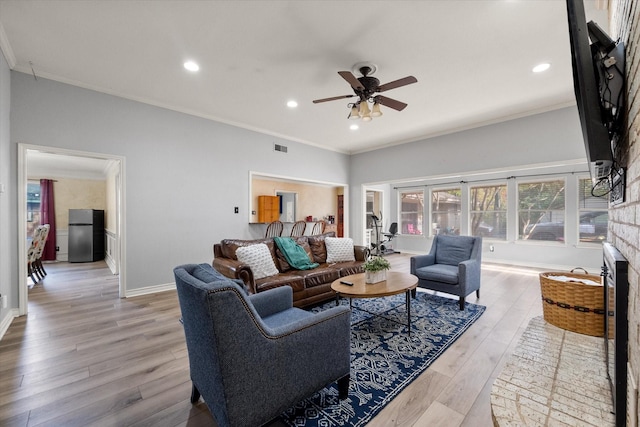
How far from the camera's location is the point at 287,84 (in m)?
3.56

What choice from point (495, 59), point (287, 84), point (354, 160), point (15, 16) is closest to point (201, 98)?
point (287, 84)


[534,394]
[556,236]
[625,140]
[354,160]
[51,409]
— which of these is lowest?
[51,409]

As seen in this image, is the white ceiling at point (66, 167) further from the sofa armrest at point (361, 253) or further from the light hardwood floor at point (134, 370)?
the sofa armrest at point (361, 253)

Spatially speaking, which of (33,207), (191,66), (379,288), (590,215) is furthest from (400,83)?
(33,207)

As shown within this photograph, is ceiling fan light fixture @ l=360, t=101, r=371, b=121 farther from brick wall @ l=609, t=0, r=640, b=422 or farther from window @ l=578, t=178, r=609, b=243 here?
window @ l=578, t=178, r=609, b=243

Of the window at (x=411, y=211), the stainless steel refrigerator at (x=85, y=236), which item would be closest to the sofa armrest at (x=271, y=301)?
the window at (x=411, y=211)

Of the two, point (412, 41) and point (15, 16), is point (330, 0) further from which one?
point (15, 16)

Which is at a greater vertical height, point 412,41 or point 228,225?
point 412,41

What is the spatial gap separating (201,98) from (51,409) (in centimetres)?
370

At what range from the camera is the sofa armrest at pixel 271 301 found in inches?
82.6

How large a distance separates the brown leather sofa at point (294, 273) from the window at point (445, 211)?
4.87m

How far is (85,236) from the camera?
23.4ft

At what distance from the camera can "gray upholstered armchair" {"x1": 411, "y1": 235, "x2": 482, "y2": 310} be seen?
339 centimetres

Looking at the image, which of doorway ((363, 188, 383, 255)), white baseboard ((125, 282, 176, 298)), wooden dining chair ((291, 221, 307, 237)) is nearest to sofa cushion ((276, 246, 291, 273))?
white baseboard ((125, 282, 176, 298))
